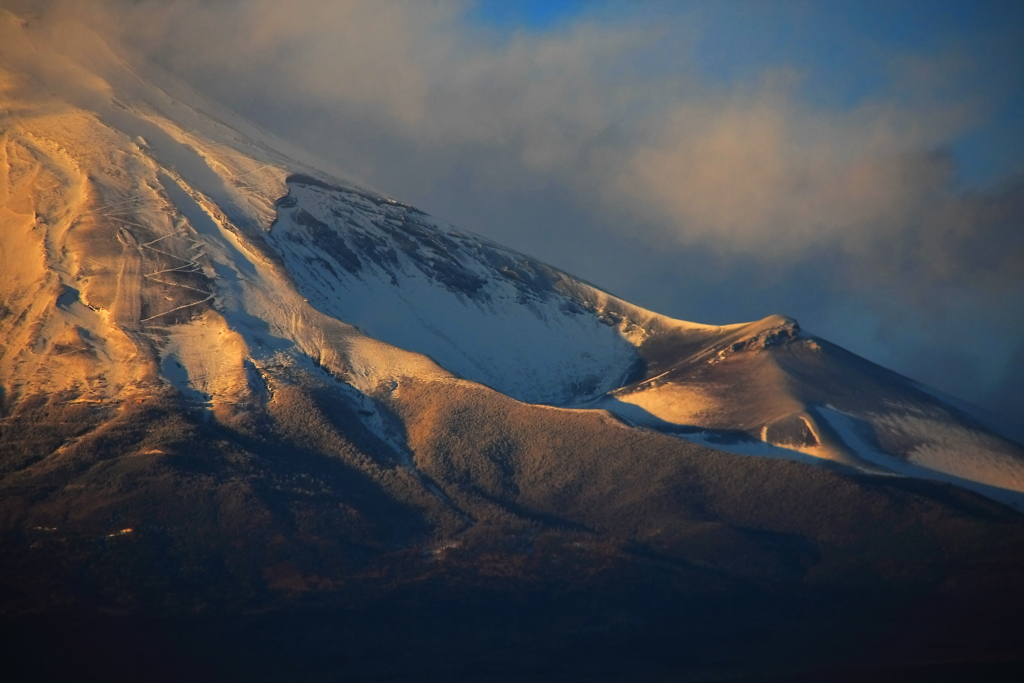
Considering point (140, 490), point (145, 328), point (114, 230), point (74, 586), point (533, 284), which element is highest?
point (533, 284)

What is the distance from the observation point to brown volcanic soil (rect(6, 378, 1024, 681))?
54.0 metres

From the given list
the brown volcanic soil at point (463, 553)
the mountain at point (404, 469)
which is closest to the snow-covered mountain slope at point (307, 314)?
the mountain at point (404, 469)

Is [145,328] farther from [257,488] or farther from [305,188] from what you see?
[305,188]

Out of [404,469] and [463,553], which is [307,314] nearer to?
[404,469]

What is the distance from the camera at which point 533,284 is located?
106438 mm

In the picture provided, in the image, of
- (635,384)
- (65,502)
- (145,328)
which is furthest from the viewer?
(635,384)

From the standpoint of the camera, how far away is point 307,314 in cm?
8262

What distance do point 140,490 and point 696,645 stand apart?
101ft

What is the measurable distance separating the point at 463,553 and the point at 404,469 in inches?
346

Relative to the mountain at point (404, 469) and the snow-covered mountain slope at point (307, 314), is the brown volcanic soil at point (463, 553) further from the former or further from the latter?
the snow-covered mountain slope at point (307, 314)

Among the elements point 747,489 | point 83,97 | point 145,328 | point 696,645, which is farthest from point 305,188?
point 696,645

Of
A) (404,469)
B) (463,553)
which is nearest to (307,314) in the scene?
(404,469)

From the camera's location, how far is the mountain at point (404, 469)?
55.8m

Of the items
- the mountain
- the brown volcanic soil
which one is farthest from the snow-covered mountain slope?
the brown volcanic soil
